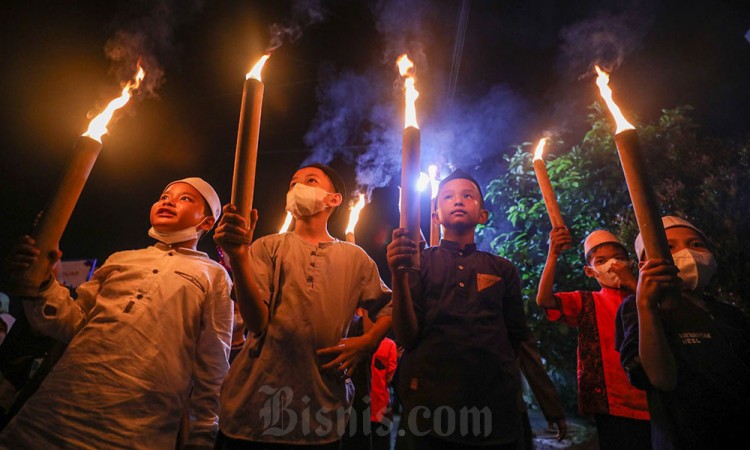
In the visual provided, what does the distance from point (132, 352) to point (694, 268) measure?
4.00 m

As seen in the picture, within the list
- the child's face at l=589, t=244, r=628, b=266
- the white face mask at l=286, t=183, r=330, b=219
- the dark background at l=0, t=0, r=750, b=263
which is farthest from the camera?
the dark background at l=0, t=0, r=750, b=263

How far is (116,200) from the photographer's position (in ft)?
36.8

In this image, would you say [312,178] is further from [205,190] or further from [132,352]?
[132,352]

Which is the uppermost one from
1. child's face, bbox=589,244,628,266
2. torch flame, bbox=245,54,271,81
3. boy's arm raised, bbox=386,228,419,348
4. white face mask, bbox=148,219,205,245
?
torch flame, bbox=245,54,271,81

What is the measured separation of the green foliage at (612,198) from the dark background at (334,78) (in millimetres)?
866

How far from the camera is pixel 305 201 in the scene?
2943 mm

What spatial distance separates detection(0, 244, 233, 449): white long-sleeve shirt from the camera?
7.20 feet

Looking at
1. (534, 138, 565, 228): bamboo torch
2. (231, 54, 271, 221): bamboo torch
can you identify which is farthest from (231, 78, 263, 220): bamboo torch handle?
(534, 138, 565, 228): bamboo torch

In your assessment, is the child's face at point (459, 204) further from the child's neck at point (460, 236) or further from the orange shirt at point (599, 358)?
the orange shirt at point (599, 358)

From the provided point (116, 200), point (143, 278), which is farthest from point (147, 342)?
point (116, 200)

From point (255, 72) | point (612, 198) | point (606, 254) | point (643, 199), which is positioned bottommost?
point (643, 199)

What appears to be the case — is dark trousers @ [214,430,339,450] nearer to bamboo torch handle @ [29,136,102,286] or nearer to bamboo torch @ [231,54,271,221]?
bamboo torch @ [231,54,271,221]

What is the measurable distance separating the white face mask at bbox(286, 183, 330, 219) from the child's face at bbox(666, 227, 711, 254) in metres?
2.79

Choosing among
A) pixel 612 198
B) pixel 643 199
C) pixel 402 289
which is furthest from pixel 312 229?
pixel 612 198
